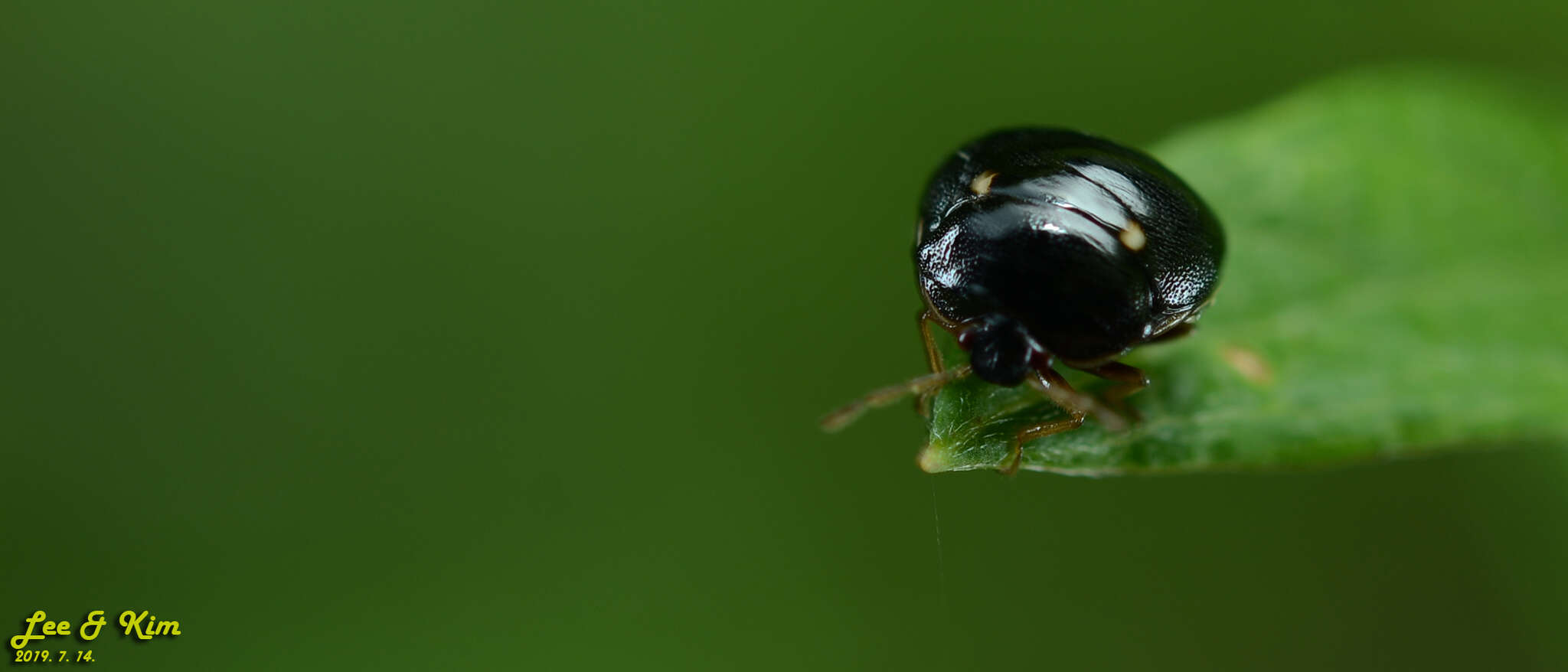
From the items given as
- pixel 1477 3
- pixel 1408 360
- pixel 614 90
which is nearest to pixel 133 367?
pixel 614 90

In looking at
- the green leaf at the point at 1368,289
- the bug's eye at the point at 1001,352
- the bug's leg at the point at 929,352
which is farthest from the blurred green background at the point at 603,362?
the bug's eye at the point at 1001,352

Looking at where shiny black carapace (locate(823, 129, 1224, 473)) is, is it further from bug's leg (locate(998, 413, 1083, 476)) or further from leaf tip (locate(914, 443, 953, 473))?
leaf tip (locate(914, 443, 953, 473))

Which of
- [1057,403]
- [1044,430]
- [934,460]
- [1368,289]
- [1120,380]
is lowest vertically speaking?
[934,460]

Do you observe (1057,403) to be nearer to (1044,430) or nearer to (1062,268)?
(1044,430)

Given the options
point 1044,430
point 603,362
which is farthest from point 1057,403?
point 603,362

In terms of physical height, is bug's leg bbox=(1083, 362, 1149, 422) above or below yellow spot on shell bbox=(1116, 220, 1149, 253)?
below

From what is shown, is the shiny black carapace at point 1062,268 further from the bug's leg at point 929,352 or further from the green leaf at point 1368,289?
the green leaf at point 1368,289

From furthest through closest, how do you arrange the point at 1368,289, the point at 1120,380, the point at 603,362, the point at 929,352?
1. the point at 603,362
2. the point at 1368,289
3. the point at 929,352
4. the point at 1120,380

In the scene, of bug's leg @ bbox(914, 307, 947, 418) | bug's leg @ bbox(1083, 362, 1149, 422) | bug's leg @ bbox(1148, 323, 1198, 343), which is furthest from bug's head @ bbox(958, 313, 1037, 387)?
bug's leg @ bbox(1148, 323, 1198, 343)
